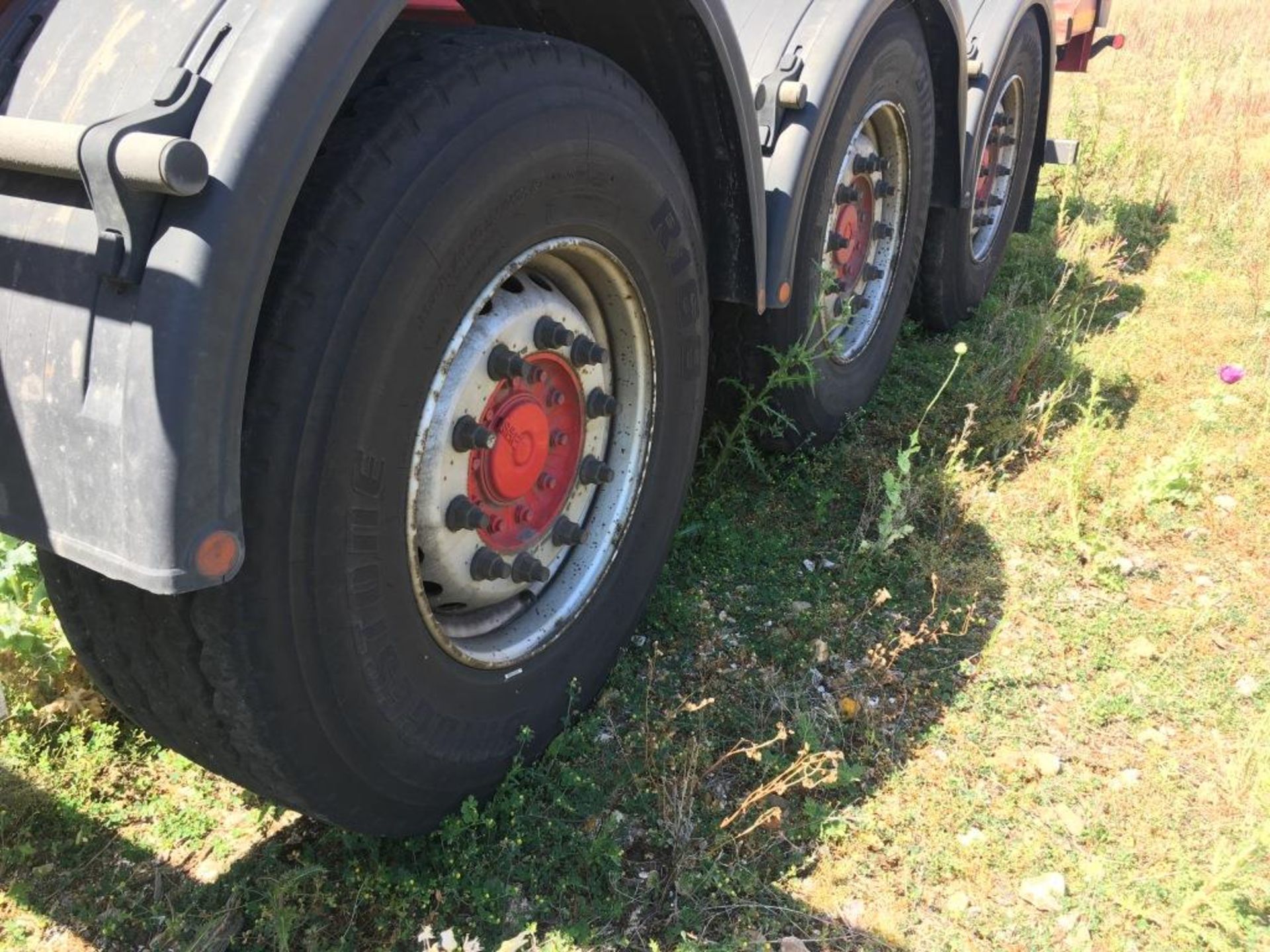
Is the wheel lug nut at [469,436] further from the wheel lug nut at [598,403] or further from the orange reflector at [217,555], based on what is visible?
the orange reflector at [217,555]

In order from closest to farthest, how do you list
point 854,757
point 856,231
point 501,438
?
point 501,438
point 854,757
point 856,231

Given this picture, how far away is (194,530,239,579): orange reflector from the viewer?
1.18 metres

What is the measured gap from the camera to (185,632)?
1352mm

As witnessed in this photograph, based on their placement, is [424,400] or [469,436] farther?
[469,436]

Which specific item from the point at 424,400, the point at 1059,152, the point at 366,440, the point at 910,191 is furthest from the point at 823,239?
the point at 1059,152

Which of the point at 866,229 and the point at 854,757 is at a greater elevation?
the point at 866,229

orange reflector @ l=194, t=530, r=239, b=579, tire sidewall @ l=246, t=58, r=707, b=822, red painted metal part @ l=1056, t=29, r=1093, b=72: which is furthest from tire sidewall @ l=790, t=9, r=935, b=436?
red painted metal part @ l=1056, t=29, r=1093, b=72

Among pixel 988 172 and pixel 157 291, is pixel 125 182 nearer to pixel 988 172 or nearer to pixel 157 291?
pixel 157 291

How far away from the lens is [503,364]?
5.67ft

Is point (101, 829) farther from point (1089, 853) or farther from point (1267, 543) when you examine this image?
point (1267, 543)

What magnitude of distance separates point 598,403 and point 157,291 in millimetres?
996

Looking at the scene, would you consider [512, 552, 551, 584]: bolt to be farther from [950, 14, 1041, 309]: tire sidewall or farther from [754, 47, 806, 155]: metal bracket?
[950, 14, 1041, 309]: tire sidewall

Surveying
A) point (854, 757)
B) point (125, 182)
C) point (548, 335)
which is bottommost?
point (854, 757)

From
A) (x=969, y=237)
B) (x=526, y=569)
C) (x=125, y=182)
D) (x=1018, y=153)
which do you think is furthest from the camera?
(x=1018, y=153)
